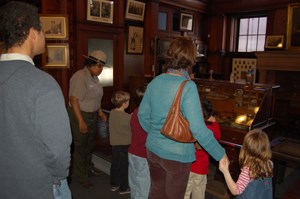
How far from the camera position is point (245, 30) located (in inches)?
408

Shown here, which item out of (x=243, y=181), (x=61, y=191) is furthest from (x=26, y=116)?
(x=243, y=181)

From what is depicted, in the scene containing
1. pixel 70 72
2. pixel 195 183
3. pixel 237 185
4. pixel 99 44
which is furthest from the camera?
pixel 99 44

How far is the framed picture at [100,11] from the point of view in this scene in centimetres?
683

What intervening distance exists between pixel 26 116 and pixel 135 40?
7.15 metres

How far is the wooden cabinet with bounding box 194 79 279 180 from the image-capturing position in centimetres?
396

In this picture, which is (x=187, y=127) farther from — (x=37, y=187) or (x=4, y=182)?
(x=4, y=182)

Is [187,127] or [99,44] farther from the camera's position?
[99,44]

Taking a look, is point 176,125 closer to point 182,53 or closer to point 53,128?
point 182,53

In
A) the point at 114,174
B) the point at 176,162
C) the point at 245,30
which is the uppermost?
the point at 245,30

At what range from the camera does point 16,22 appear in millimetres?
1381

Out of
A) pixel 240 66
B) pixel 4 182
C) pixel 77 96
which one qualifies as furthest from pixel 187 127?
pixel 240 66

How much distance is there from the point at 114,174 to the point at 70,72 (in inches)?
150

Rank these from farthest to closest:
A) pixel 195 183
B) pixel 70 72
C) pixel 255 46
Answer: pixel 255 46
pixel 70 72
pixel 195 183

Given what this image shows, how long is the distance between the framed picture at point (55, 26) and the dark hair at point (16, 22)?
4951 millimetres
